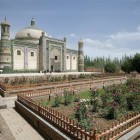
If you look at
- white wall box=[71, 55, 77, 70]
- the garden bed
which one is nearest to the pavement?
the garden bed

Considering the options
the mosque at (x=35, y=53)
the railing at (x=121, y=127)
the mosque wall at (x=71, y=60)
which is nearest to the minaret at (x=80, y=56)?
the mosque at (x=35, y=53)

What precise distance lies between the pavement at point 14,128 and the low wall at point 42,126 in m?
0.19

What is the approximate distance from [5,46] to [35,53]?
25.5ft

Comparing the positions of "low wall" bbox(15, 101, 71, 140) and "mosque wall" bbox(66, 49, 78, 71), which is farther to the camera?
"mosque wall" bbox(66, 49, 78, 71)

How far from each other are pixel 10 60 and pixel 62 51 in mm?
14637

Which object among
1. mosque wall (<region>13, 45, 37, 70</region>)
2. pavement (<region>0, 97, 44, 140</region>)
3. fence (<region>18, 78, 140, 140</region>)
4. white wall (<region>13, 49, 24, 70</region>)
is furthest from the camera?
mosque wall (<region>13, 45, 37, 70</region>)

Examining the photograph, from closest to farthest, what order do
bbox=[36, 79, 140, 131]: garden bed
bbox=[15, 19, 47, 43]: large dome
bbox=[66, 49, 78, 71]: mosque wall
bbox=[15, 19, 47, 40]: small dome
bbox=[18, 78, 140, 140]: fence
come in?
1. bbox=[18, 78, 140, 140]: fence
2. bbox=[36, 79, 140, 131]: garden bed
3. bbox=[15, 19, 47, 43]: large dome
4. bbox=[15, 19, 47, 40]: small dome
5. bbox=[66, 49, 78, 71]: mosque wall

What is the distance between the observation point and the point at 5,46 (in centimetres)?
3300

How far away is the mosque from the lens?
3350cm

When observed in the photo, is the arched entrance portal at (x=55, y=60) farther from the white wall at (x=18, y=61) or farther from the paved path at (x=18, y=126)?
the paved path at (x=18, y=126)

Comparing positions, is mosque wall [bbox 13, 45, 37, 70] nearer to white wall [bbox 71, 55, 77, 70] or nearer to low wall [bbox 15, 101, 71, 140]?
white wall [bbox 71, 55, 77, 70]

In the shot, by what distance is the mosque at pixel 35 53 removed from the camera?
33500 millimetres

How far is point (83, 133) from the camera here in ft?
17.2

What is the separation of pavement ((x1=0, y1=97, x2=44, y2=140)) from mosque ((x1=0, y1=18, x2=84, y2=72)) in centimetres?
2443
